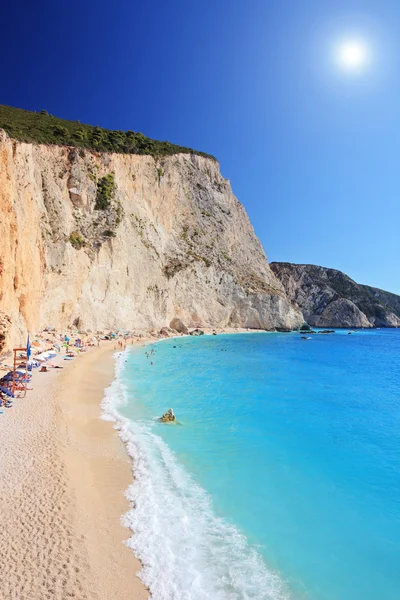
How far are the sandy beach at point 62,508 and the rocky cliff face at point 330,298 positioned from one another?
385ft

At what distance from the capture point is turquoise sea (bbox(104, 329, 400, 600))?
5629mm

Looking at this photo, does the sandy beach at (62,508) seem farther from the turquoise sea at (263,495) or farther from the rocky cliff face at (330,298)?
the rocky cliff face at (330,298)

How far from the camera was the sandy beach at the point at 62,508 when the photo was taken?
193 inches

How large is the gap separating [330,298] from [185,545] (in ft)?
407

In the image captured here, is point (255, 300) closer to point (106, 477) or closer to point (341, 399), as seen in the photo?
point (341, 399)

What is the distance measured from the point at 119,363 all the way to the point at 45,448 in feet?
59.1

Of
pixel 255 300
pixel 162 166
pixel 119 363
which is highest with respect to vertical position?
pixel 162 166

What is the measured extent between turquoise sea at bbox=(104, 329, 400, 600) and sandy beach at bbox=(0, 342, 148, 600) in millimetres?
457

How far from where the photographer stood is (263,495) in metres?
8.20

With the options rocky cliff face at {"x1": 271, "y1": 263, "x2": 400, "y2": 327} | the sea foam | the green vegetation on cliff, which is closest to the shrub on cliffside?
the green vegetation on cliff

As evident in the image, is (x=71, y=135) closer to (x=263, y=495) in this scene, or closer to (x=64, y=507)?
(x=64, y=507)

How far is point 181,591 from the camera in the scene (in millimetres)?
5117

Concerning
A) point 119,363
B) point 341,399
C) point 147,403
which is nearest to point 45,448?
point 147,403

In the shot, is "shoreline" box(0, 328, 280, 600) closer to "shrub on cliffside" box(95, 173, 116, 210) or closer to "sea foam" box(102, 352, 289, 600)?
"sea foam" box(102, 352, 289, 600)
